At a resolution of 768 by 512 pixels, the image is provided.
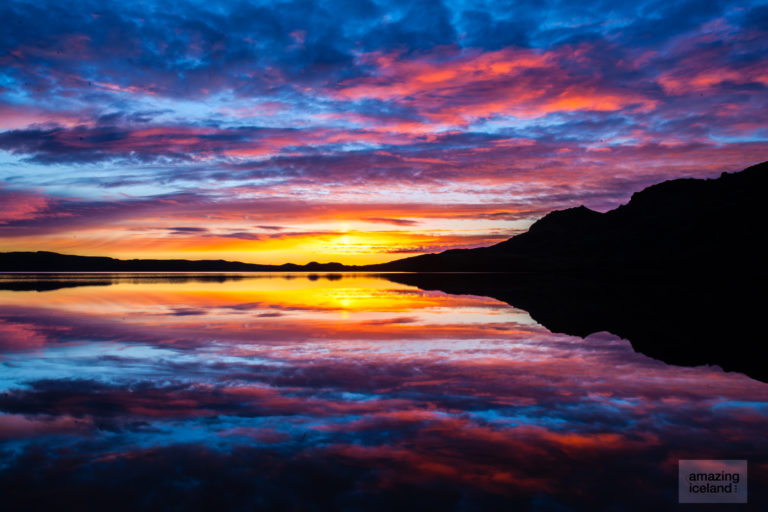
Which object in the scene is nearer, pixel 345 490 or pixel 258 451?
pixel 345 490

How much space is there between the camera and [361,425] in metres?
9.65

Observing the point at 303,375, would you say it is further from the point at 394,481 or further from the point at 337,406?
the point at 394,481

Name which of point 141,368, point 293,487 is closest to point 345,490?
point 293,487

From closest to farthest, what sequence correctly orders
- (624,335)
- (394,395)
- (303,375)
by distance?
1. (394,395)
2. (303,375)
3. (624,335)

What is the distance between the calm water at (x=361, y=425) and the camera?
22.8 ft

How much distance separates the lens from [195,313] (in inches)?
1174

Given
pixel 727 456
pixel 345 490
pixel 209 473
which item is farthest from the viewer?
pixel 727 456

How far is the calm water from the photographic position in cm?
695

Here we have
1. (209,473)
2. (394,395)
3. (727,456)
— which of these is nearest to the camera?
(209,473)

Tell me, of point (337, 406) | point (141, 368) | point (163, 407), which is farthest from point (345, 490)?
point (141, 368)

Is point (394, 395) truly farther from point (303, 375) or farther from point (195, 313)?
point (195, 313)

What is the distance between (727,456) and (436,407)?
5145 mm

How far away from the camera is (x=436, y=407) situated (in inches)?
427

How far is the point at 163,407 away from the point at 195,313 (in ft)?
66.2
